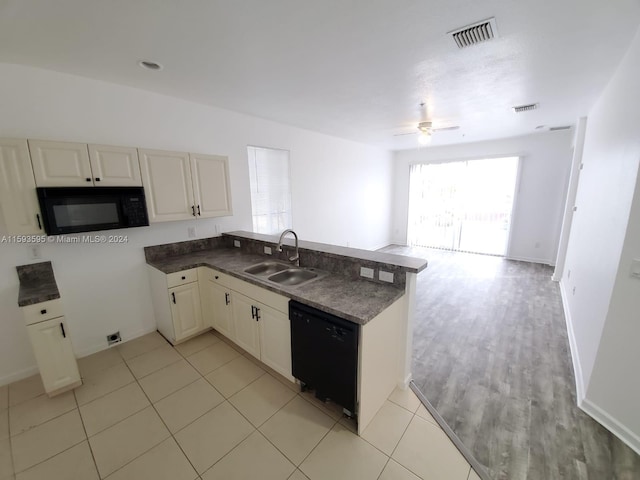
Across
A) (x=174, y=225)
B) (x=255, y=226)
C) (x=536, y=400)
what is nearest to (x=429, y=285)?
(x=536, y=400)

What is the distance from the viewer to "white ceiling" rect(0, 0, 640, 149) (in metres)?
1.44

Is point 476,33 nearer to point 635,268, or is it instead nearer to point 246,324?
point 635,268

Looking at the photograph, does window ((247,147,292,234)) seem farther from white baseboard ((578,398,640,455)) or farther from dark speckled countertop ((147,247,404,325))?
white baseboard ((578,398,640,455))

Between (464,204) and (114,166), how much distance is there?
669 cm

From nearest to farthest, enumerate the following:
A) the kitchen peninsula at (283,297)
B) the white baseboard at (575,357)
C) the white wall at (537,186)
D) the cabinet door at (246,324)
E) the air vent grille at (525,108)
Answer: the kitchen peninsula at (283,297) < the white baseboard at (575,357) < the cabinet door at (246,324) < the air vent grille at (525,108) < the white wall at (537,186)

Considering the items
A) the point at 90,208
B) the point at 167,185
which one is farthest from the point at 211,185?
the point at 90,208

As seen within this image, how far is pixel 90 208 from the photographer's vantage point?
2127 millimetres

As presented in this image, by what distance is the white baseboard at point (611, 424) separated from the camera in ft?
5.26

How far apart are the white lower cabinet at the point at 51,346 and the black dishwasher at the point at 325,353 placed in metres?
1.84

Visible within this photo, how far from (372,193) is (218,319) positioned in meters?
4.86

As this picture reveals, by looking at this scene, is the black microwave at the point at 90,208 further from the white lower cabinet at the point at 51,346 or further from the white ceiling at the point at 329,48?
the white ceiling at the point at 329,48

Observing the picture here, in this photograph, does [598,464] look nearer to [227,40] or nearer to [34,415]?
[227,40]

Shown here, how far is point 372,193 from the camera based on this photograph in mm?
6422

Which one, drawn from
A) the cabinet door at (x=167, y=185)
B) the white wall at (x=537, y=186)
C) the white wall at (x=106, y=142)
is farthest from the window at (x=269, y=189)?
the white wall at (x=537, y=186)
